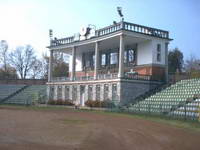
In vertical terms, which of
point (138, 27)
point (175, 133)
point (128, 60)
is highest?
point (138, 27)

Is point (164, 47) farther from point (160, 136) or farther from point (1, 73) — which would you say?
point (1, 73)

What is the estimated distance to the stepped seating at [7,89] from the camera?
187 ft

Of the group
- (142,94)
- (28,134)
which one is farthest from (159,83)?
(28,134)

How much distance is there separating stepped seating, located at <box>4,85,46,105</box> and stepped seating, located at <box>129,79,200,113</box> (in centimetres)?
2138

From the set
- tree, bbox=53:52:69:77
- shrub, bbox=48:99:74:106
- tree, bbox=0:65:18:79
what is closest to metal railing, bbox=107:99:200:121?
shrub, bbox=48:99:74:106

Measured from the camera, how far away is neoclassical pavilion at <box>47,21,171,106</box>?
37.5m

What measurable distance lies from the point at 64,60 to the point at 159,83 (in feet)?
156

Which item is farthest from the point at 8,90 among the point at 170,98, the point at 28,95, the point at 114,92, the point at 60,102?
the point at 170,98

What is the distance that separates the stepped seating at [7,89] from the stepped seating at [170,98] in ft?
94.6

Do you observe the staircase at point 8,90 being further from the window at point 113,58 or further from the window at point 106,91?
the window at point 106,91

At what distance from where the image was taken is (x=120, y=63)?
122ft

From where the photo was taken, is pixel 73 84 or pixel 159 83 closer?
pixel 159 83

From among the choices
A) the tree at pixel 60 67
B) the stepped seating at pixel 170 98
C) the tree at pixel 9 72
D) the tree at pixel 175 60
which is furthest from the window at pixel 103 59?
the tree at pixel 9 72

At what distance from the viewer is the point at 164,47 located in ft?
133
